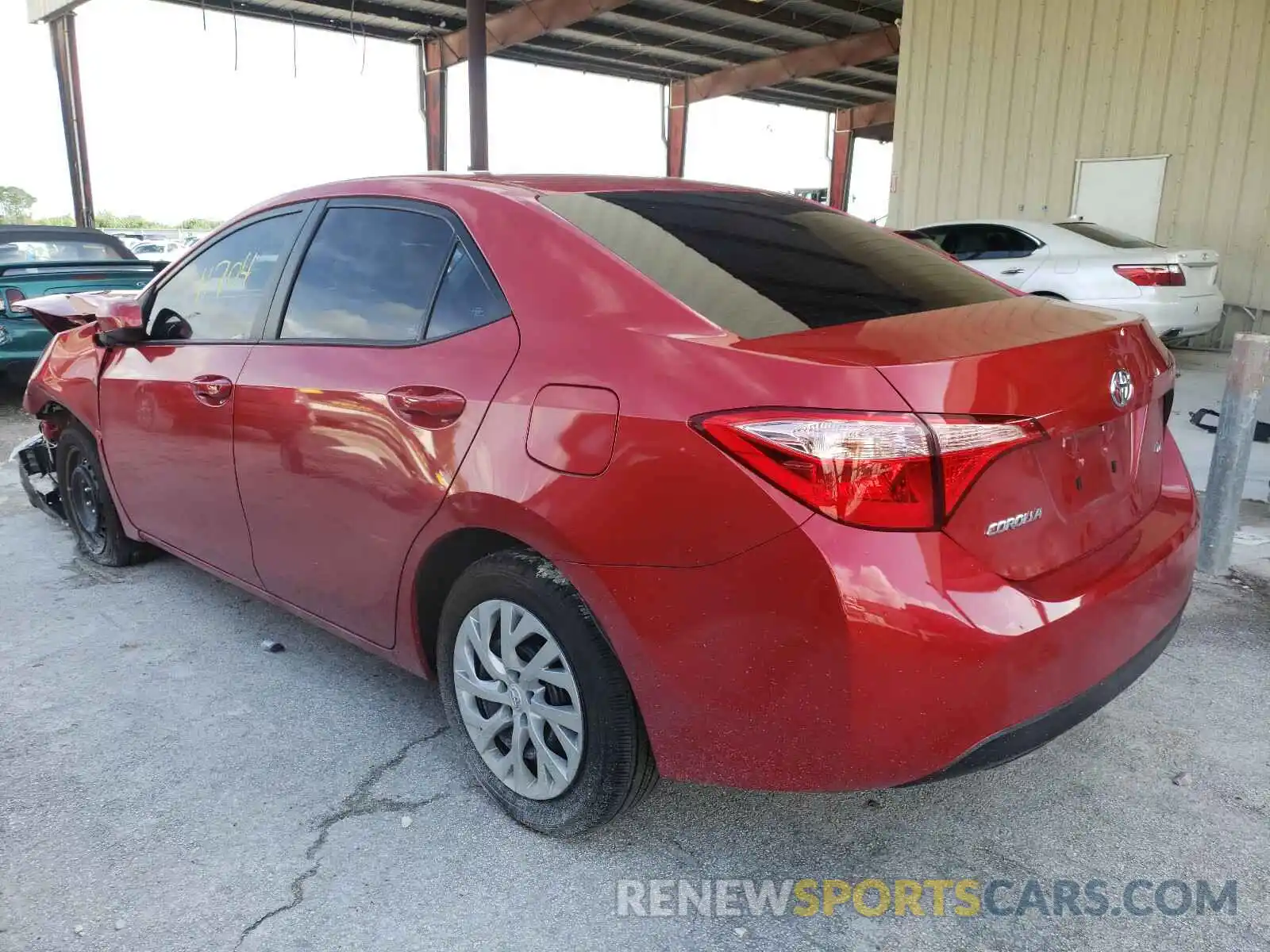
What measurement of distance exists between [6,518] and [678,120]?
19.3 metres

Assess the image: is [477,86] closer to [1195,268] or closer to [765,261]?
[1195,268]

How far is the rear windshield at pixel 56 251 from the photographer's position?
8.10m

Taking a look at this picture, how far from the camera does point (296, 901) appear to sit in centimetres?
209

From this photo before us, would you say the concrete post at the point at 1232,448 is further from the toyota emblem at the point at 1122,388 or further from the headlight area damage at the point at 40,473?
the headlight area damage at the point at 40,473

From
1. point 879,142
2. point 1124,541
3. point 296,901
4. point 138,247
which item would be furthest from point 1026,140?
point 138,247

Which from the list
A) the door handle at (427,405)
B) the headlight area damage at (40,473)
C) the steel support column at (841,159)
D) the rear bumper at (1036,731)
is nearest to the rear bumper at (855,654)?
the rear bumper at (1036,731)

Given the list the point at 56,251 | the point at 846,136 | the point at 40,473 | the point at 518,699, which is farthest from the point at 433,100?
the point at 518,699

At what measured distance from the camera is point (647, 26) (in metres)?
17.3

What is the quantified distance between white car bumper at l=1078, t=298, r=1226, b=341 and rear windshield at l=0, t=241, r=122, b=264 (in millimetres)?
8778

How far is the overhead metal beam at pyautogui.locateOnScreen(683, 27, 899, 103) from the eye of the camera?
57.0 ft

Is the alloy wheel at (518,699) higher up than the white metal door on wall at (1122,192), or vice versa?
the white metal door on wall at (1122,192)

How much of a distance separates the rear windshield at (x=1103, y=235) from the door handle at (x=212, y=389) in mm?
8348

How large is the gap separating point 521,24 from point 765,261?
51.4ft

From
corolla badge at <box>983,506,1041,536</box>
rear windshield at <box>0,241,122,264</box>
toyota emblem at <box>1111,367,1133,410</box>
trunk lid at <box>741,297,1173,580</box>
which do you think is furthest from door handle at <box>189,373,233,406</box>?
rear windshield at <box>0,241,122,264</box>
